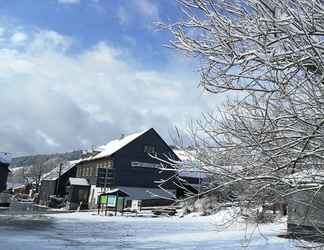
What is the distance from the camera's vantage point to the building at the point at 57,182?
75.8m

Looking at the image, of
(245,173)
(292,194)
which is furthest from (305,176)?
(245,173)

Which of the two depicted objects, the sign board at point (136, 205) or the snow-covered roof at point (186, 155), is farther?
the sign board at point (136, 205)

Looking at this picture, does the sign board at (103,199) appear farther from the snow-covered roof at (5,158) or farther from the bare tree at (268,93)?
the bare tree at (268,93)

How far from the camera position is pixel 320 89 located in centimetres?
491

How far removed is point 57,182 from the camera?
2995 inches

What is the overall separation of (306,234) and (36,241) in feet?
42.0

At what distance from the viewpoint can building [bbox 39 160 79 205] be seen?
249 feet

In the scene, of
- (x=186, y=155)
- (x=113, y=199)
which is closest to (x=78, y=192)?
(x=113, y=199)

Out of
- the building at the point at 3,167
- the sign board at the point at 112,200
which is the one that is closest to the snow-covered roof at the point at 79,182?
the building at the point at 3,167

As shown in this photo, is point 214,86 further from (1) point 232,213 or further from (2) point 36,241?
(2) point 36,241

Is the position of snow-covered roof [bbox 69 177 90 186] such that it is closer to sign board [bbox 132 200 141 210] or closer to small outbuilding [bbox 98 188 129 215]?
sign board [bbox 132 200 141 210]

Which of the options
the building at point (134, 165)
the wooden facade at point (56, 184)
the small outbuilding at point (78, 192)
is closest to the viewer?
the building at point (134, 165)

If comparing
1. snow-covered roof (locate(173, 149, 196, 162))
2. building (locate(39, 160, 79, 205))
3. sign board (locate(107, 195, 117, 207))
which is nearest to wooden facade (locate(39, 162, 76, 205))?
building (locate(39, 160, 79, 205))

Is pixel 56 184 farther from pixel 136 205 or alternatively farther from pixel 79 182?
pixel 136 205
